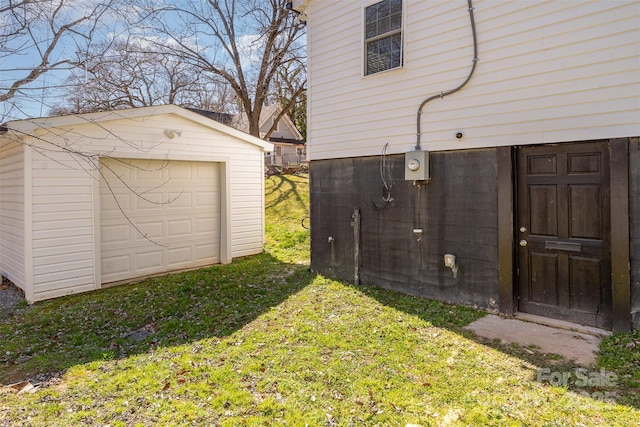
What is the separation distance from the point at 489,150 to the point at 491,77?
874mm

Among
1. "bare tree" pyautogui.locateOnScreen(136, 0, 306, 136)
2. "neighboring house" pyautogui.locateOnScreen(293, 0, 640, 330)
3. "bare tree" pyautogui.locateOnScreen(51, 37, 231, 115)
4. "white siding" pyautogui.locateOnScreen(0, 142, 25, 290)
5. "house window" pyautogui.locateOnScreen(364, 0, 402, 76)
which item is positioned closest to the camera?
"neighboring house" pyautogui.locateOnScreen(293, 0, 640, 330)

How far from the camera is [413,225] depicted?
555 cm

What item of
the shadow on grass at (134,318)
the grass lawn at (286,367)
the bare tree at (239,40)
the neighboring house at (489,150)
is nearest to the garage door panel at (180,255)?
the shadow on grass at (134,318)

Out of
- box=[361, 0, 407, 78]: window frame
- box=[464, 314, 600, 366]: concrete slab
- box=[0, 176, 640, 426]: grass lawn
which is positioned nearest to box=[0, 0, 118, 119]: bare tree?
box=[0, 176, 640, 426]: grass lawn

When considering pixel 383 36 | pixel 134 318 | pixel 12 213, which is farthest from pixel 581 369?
pixel 12 213

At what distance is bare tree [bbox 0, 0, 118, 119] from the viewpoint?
3869 millimetres

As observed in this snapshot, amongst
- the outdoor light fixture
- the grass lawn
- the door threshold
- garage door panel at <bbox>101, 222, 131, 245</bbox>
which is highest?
the outdoor light fixture

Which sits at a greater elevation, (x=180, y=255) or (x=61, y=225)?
(x=61, y=225)

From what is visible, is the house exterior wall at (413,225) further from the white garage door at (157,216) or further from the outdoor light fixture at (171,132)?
the outdoor light fixture at (171,132)

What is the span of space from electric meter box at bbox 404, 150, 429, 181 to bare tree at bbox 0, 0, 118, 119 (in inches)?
168

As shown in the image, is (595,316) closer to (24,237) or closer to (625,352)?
A: (625,352)

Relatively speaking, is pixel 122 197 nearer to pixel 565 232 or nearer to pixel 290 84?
pixel 565 232

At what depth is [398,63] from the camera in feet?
18.1

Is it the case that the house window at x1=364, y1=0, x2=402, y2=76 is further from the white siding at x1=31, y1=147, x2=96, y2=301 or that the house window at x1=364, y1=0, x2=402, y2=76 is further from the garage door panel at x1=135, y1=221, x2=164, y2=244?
the white siding at x1=31, y1=147, x2=96, y2=301
